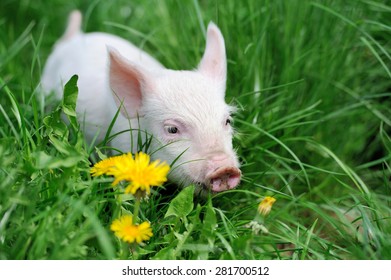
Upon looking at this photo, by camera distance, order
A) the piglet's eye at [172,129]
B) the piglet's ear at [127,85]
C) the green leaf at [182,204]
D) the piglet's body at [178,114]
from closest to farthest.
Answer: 1. the green leaf at [182,204]
2. the piglet's body at [178,114]
3. the piglet's eye at [172,129]
4. the piglet's ear at [127,85]

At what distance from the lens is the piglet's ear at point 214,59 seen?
116 inches

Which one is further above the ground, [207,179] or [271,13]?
[271,13]

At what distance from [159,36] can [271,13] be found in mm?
909

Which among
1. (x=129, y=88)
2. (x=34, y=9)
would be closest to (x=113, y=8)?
(x=34, y=9)

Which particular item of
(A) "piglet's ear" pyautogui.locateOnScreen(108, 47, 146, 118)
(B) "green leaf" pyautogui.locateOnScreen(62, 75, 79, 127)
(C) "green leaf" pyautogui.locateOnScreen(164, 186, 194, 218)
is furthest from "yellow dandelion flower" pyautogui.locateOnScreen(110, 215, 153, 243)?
(A) "piglet's ear" pyautogui.locateOnScreen(108, 47, 146, 118)

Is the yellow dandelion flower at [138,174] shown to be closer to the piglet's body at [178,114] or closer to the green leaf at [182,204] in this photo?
the green leaf at [182,204]

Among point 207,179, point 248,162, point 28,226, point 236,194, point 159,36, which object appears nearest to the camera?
point 28,226

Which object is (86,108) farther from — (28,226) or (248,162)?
(28,226)

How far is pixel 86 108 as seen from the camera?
10.9 ft

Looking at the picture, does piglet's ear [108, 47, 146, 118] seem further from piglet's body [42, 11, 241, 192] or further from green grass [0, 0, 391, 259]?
green grass [0, 0, 391, 259]

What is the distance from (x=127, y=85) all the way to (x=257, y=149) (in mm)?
775

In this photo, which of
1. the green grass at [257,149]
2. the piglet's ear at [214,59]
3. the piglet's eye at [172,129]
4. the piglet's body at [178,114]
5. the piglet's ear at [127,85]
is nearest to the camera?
the green grass at [257,149]

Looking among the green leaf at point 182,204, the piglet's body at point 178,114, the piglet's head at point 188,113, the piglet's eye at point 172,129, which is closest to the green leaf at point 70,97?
the piglet's body at point 178,114

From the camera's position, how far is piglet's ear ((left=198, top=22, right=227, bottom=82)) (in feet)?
9.66
